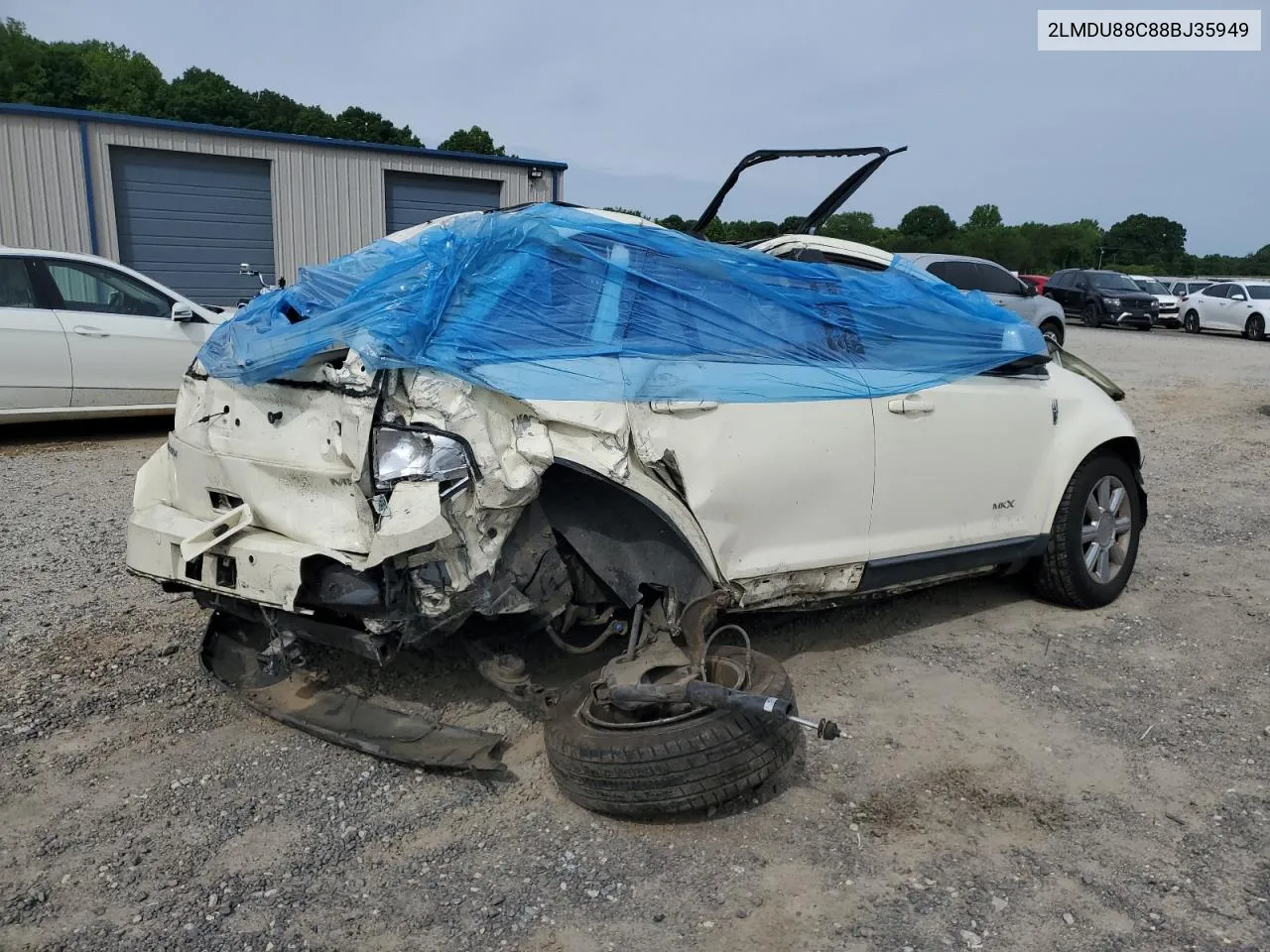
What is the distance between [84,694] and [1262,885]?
3.79 metres

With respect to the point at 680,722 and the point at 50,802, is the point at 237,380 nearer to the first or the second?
the point at 50,802

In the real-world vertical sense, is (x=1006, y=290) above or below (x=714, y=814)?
above

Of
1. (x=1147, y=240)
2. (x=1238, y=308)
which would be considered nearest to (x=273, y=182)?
(x=1238, y=308)

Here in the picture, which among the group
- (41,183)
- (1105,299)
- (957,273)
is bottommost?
(1105,299)

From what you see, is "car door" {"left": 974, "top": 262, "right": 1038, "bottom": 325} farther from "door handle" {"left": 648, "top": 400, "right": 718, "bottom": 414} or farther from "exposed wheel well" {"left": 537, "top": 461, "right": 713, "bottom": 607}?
"exposed wheel well" {"left": 537, "top": 461, "right": 713, "bottom": 607}

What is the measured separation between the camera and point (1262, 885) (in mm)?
2732

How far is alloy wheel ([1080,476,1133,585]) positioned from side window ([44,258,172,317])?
23.7 ft

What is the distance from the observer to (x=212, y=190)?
50.7 ft

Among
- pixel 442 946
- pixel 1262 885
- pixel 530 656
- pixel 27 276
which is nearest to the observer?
pixel 442 946

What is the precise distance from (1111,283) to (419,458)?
27.4 m

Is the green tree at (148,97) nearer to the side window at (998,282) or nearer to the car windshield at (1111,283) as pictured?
the car windshield at (1111,283)

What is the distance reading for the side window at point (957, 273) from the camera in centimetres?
1418

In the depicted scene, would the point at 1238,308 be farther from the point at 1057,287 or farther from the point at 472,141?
the point at 472,141

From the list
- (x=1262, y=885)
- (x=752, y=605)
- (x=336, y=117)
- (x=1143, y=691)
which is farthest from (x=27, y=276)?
(x=336, y=117)
